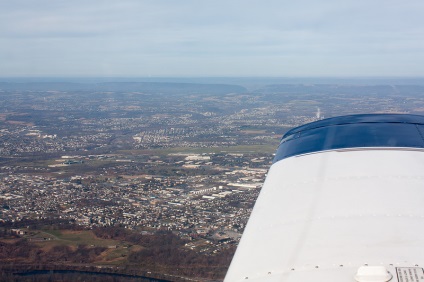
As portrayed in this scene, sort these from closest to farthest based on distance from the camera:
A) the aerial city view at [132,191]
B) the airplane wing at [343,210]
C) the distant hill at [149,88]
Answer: the airplane wing at [343,210], the aerial city view at [132,191], the distant hill at [149,88]

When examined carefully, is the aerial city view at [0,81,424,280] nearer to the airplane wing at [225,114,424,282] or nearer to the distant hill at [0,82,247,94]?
the airplane wing at [225,114,424,282]

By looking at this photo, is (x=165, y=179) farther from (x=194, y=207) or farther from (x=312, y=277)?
(x=312, y=277)

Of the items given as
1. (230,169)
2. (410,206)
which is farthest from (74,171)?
A: (410,206)

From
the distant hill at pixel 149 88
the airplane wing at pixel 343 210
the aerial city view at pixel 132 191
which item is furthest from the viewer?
the distant hill at pixel 149 88

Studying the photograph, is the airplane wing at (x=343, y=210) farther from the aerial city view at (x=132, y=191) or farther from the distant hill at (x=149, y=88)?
the distant hill at (x=149, y=88)

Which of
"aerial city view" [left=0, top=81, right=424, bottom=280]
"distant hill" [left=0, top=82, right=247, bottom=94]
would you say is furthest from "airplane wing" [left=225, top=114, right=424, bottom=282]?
"distant hill" [left=0, top=82, right=247, bottom=94]

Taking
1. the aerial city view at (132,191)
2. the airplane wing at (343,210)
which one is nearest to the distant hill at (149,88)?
the aerial city view at (132,191)

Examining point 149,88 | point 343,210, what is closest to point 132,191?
point 343,210

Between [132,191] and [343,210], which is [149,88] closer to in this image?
[132,191]
